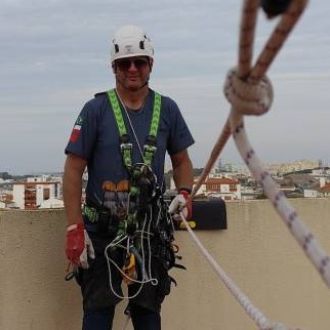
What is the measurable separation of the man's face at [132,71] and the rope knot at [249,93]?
121cm

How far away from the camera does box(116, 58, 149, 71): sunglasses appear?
252 cm

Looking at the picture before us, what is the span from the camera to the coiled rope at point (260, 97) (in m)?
1.12

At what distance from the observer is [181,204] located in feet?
8.83

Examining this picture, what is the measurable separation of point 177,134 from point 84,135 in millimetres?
400

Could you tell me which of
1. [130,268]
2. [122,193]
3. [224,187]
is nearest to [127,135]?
[122,193]

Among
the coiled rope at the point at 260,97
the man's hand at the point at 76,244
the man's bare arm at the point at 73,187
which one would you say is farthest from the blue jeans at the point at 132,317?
the coiled rope at the point at 260,97

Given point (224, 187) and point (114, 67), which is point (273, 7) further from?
point (224, 187)

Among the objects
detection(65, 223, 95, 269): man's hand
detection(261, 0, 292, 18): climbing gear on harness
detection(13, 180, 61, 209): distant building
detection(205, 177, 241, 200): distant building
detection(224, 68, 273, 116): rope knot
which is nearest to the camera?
detection(261, 0, 292, 18): climbing gear on harness

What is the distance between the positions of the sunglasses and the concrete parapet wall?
28.9 inches

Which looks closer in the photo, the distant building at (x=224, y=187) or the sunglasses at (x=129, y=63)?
the sunglasses at (x=129, y=63)

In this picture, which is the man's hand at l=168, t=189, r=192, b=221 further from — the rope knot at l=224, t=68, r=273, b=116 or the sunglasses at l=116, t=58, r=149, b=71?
the rope knot at l=224, t=68, r=273, b=116

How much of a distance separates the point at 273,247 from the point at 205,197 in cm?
41

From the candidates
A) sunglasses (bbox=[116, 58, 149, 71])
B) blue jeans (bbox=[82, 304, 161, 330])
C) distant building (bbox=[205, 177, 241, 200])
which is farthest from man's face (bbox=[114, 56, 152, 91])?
distant building (bbox=[205, 177, 241, 200])

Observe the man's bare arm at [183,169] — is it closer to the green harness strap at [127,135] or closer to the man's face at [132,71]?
the green harness strap at [127,135]
